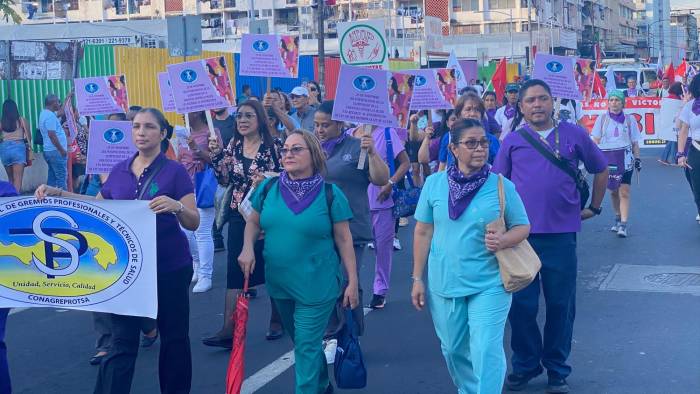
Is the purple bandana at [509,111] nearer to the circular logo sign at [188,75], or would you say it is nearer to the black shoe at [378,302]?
the black shoe at [378,302]

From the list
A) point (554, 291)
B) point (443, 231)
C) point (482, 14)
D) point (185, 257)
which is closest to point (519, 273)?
point (443, 231)

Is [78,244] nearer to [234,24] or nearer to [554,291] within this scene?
[554,291]

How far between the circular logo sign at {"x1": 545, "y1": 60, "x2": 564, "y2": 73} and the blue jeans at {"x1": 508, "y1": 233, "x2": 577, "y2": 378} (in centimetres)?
381

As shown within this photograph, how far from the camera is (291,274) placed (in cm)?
553

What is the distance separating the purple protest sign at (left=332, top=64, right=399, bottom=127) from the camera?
295 inches

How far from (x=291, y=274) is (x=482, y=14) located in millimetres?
87081

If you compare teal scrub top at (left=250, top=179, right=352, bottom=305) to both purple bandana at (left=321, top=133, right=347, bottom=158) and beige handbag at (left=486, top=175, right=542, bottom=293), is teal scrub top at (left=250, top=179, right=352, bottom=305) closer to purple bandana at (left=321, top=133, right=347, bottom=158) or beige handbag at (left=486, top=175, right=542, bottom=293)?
beige handbag at (left=486, top=175, right=542, bottom=293)

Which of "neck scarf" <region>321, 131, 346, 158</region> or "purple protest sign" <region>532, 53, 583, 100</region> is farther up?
"purple protest sign" <region>532, 53, 583, 100</region>

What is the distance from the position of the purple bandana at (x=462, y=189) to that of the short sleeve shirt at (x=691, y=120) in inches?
270

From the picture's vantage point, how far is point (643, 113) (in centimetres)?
2325

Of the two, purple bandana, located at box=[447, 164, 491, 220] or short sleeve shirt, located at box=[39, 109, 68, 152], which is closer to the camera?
purple bandana, located at box=[447, 164, 491, 220]

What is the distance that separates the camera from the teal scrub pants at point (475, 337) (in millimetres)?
5023

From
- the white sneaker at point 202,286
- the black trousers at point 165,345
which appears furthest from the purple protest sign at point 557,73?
the black trousers at point 165,345

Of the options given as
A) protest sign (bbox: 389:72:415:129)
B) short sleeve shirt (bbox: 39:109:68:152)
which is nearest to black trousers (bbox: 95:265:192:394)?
protest sign (bbox: 389:72:415:129)
